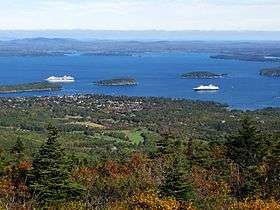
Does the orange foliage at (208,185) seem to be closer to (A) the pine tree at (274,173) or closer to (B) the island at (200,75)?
(A) the pine tree at (274,173)

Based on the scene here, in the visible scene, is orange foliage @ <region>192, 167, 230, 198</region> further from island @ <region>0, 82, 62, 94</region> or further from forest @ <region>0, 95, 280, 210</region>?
island @ <region>0, 82, 62, 94</region>

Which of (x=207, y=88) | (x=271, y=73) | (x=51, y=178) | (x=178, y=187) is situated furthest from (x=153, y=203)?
(x=271, y=73)

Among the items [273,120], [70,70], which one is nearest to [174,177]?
[273,120]

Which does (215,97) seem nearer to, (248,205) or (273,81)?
(273,81)

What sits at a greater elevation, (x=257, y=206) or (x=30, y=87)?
(x=257, y=206)

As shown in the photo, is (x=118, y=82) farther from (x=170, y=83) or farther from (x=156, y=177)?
(x=156, y=177)

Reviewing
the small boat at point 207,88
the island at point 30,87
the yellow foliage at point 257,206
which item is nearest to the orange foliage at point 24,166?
the yellow foliage at point 257,206
